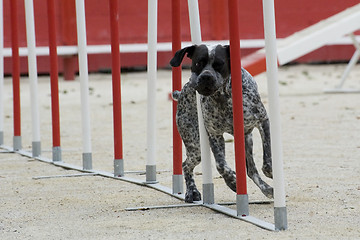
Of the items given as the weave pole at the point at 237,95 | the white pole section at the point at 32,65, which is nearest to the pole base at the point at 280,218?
the weave pole at the point at 237,95

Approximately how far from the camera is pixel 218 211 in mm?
3662

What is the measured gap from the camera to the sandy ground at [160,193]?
328 cm

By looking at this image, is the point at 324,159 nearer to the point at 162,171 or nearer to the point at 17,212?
the point at 162,171

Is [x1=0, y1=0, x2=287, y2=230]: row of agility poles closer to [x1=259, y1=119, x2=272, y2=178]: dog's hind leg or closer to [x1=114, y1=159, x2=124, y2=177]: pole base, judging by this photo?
[x1=114, y1=159, x2=124, y2=177]: pole base

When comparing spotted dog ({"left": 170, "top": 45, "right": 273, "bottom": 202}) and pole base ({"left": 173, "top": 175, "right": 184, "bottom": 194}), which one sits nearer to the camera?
spotted dog ({"left": 170, "top": 45, "right": 273, "bottom": 202})

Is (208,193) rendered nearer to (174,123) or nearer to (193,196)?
(193,196)

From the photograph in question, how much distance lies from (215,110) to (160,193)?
0.74 meters

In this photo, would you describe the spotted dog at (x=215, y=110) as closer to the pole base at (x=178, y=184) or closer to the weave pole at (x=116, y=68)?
the pole base at (x=178, y=184)

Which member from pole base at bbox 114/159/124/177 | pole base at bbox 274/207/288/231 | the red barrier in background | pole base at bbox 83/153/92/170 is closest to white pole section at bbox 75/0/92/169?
pole base at bbox 83/153/92/170

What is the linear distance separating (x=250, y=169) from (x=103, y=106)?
6006 millimetres

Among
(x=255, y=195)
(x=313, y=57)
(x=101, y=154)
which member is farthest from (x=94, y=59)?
(x=255, y=195)

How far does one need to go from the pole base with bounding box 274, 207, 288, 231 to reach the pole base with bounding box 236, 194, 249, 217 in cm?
31

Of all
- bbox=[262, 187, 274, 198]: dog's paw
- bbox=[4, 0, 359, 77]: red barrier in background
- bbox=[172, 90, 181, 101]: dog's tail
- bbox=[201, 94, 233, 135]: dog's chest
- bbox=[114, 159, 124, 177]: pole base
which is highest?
bbox=[4, 0, 359, 77]: red barrier in background

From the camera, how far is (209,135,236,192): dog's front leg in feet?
12.4
